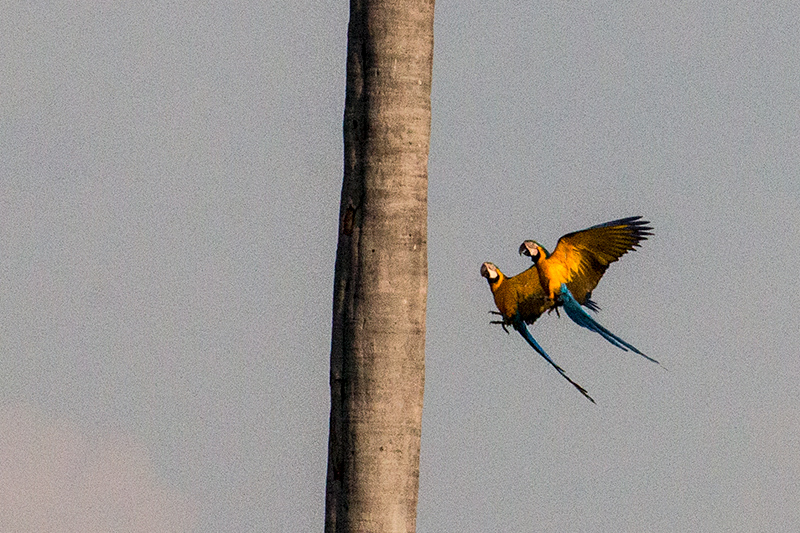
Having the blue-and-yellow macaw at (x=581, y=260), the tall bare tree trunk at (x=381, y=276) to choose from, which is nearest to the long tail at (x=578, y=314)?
the blue-and-yellow macaw at (x=581, y=260)

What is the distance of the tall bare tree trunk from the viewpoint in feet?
18.4

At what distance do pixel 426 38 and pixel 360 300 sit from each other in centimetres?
157

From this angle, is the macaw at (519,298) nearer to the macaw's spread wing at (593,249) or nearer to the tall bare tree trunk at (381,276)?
the macaw's spread wing at (593,249)

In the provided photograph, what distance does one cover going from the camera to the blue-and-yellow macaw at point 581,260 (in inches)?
265

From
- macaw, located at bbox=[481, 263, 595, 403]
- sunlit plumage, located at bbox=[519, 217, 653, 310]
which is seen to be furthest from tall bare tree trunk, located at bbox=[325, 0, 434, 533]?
sunlit plumage, located at bbox=[519, 217, 653, 310]

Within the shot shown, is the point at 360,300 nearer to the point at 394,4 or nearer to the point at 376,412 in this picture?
the point at 376,412

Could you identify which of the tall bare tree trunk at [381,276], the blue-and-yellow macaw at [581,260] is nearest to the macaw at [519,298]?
the blue-and-yellow macaw at [581,260]

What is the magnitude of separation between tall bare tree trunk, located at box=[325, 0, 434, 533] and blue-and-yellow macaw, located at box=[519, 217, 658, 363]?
47.4 inches

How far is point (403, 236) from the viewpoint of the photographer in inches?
226

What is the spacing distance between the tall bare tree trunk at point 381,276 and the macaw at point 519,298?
0.98 m

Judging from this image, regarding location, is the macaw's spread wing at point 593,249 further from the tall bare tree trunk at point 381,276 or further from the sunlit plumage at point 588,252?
the tall bare tree trunk at point 381,276

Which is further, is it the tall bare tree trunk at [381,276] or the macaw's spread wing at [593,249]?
the macaw's spread wing at [593,249]

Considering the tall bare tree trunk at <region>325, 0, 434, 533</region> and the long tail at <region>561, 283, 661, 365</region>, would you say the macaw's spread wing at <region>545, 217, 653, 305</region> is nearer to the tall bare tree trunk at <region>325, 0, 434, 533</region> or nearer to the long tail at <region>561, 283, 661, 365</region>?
the long tail at <region>561, 283, 661, 365</region>

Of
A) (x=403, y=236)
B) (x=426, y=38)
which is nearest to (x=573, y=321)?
(x=403, y=236)
